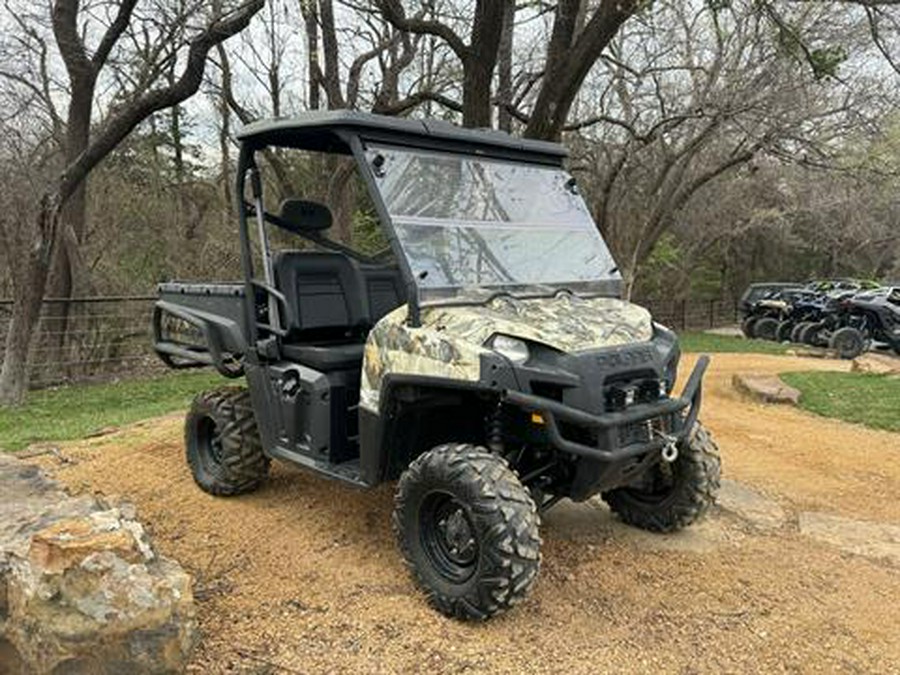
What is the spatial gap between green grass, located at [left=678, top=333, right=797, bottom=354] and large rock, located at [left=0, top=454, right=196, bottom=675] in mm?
14660

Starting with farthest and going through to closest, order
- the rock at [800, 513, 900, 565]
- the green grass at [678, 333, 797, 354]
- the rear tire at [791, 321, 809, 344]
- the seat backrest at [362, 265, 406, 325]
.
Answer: the rear tire at [791, 321, 809, 344] → the green grass at [678, 333, 797, 354] → the seat backrest at [362, 265, 406, 325] → the rock at [800, 513, 900, 565]

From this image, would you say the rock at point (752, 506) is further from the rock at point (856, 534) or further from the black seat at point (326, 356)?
the black seat at point (326, 356)

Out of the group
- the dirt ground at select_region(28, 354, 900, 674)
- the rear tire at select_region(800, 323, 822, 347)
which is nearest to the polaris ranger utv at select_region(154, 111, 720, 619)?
the dirt ground at select_region(28, 354, 900, 674)

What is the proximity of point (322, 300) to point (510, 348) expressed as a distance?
5.70 ft

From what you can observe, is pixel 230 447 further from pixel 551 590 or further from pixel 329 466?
pixel 551 590

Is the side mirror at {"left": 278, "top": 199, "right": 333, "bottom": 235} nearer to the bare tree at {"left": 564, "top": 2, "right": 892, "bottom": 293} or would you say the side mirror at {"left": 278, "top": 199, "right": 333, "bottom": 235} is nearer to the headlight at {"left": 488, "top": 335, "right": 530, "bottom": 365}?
the headlight at {"left": 488, "top": 335, "right": 530, "bottom": 365}

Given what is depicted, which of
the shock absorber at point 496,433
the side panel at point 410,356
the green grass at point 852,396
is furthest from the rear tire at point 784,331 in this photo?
the side panel at point 410,356

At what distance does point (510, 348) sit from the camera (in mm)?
3232

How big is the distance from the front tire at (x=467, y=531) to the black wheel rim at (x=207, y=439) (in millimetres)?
1879

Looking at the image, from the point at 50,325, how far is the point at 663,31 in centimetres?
1156

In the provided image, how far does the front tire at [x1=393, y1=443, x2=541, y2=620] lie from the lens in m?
3.10

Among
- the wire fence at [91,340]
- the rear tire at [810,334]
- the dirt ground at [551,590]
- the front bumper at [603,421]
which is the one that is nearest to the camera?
the dirt ground at [551,590]

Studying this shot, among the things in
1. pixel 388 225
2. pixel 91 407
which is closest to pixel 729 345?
pixel 91 407

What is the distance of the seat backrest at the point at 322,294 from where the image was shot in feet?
14.8
